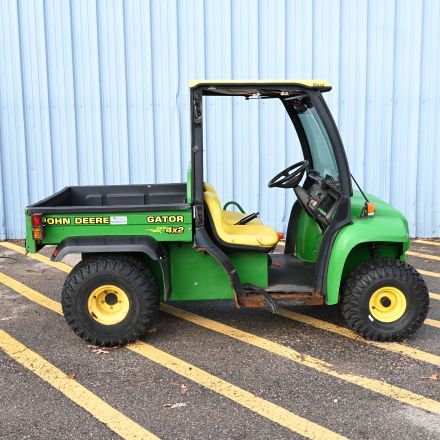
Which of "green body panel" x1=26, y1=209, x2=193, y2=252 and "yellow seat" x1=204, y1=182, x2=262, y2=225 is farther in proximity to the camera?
"yellow seat" x1=204, y1=182, x2=262, y2=225

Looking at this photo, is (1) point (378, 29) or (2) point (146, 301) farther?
(1) point (378, 29)

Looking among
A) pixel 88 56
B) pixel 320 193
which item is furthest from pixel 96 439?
pixel 88 56

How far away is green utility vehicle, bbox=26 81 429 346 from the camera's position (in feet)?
13.9

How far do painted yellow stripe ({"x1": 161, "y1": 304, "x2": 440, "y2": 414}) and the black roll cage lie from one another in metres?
0.47

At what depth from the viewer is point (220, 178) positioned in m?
8.09

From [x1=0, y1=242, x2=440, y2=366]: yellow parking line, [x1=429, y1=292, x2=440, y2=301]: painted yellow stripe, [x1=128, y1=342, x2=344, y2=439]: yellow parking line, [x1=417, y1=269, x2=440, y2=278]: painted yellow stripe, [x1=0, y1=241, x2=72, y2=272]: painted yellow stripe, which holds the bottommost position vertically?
[x1=128, y1=342, x2=344, y2=439]: yellow parking line

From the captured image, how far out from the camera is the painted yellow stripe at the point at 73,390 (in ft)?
10.7

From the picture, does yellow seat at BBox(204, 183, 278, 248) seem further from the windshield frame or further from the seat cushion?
the windshield frame

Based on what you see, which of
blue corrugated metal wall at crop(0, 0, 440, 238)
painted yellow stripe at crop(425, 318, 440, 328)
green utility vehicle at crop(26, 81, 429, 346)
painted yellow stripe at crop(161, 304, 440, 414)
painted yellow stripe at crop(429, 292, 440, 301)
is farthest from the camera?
blue corrugated metal wall at crop(0, 0, 440, 238)

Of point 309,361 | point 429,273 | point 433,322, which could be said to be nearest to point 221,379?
point 309,361

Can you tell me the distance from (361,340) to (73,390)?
7.26 ft

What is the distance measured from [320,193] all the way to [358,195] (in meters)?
0.40

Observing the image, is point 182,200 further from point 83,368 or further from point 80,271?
point 83,368

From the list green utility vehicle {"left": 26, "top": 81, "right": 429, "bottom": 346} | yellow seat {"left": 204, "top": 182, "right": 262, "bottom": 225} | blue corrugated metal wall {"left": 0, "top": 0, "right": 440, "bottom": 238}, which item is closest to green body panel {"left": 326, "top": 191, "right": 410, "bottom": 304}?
green utility vehicle {"left": 26, "top": 81, "right": 429, "bottom": 346}
